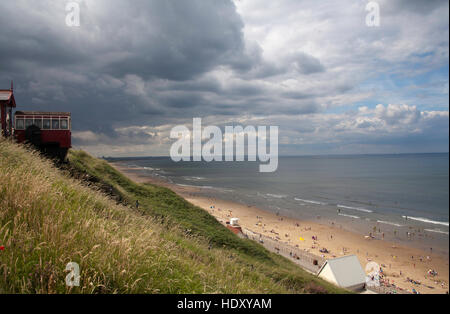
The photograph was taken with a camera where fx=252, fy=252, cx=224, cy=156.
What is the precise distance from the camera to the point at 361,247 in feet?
123

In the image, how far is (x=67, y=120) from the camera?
578 inches

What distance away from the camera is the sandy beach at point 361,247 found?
29.6 metres

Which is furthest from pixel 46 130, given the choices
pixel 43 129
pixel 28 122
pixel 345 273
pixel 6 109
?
pixel 345 273

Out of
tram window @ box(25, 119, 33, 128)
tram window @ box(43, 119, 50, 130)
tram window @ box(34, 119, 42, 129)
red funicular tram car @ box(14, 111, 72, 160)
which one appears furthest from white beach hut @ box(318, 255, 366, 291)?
tram window @ box(25, 119, 33, 128)

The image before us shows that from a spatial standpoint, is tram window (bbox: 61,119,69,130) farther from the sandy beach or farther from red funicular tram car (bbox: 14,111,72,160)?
the sandy beach

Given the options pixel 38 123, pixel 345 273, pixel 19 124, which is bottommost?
pixel 345 273

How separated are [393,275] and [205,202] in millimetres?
41254

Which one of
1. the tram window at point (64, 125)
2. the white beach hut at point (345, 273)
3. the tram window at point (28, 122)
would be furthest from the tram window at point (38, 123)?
the white beach hut at point (345, 273)

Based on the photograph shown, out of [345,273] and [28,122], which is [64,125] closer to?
[28,122]

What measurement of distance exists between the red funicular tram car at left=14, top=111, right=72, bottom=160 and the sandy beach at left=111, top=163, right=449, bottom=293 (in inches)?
804

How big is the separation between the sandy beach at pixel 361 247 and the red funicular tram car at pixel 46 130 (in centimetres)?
2041

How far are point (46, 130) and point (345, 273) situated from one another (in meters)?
25.0

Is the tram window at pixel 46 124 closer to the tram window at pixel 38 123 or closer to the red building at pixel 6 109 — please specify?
the tram window at pixel 38 123
